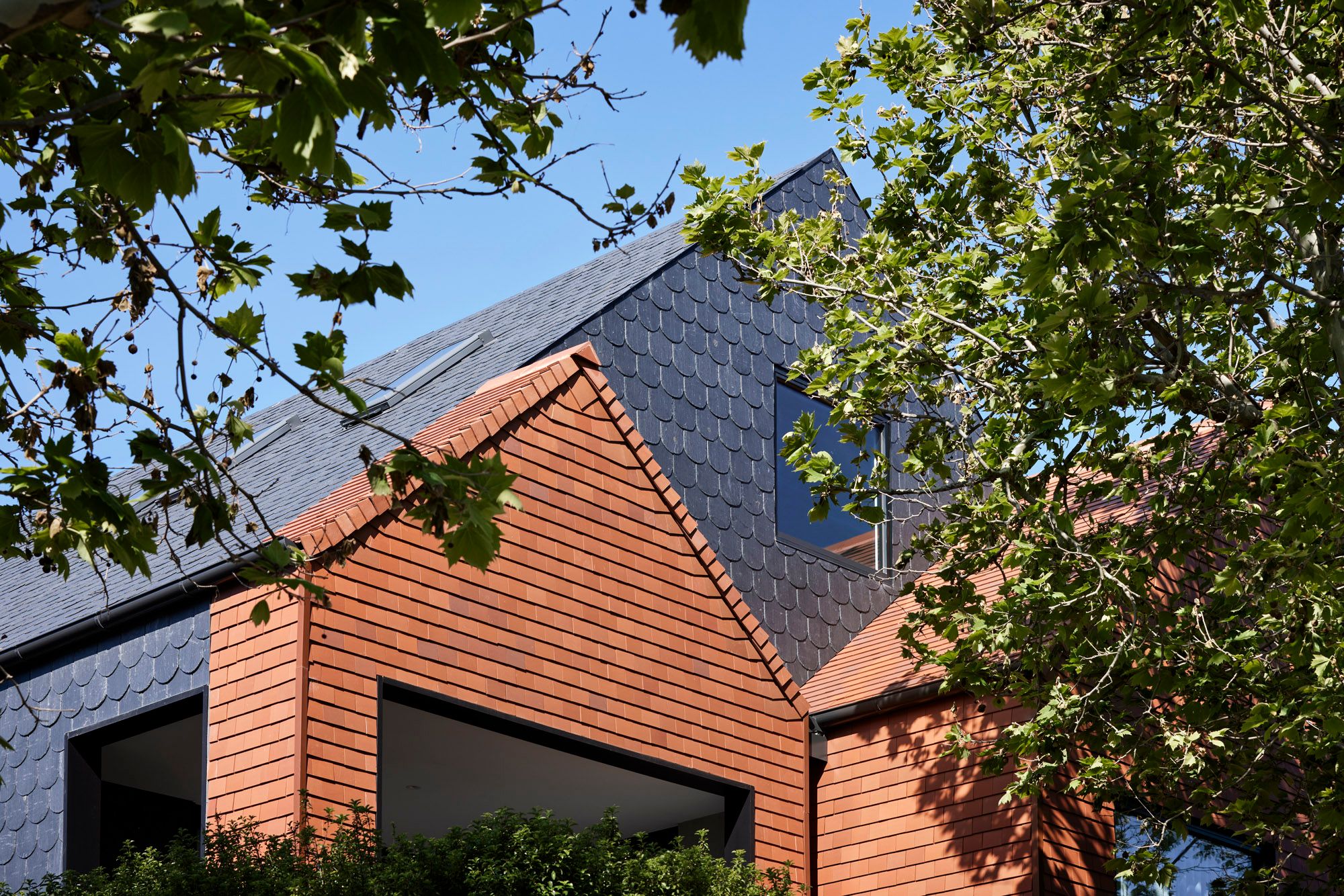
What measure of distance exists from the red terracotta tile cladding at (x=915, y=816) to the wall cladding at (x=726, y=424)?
1516 millimetres

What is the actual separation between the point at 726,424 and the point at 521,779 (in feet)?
14.3

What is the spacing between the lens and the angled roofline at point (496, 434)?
1065 centimetres

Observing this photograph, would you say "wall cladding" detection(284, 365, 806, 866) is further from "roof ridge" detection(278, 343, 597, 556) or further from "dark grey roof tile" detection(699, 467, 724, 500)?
"dark grey roof tile" detection(699, 467, 724, 500)

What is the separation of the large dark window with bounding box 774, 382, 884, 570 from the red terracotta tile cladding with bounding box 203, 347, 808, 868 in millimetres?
2741

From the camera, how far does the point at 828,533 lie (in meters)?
16.6

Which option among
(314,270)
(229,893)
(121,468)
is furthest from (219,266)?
(229,893)

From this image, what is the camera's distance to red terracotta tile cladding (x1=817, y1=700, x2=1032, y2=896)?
12445 millimetres

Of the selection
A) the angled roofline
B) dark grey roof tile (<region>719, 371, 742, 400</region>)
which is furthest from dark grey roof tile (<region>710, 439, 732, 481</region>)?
the angled roofline

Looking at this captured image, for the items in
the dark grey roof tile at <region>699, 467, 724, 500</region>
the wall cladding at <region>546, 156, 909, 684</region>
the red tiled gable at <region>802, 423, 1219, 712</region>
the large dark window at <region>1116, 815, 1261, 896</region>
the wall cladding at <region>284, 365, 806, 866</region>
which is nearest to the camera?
the wall cladding at <region>284, 365, 806, 866</region>

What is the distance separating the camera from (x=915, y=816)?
13.2 metres

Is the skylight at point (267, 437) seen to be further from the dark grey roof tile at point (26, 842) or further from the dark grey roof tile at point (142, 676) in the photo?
the dark grey roof tile at point (26, 842)

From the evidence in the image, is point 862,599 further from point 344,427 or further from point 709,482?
point 344,427

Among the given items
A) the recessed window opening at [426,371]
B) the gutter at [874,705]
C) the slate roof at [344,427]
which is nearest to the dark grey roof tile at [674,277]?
the slate roof at [344,427]

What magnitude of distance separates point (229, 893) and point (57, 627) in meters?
4.12
